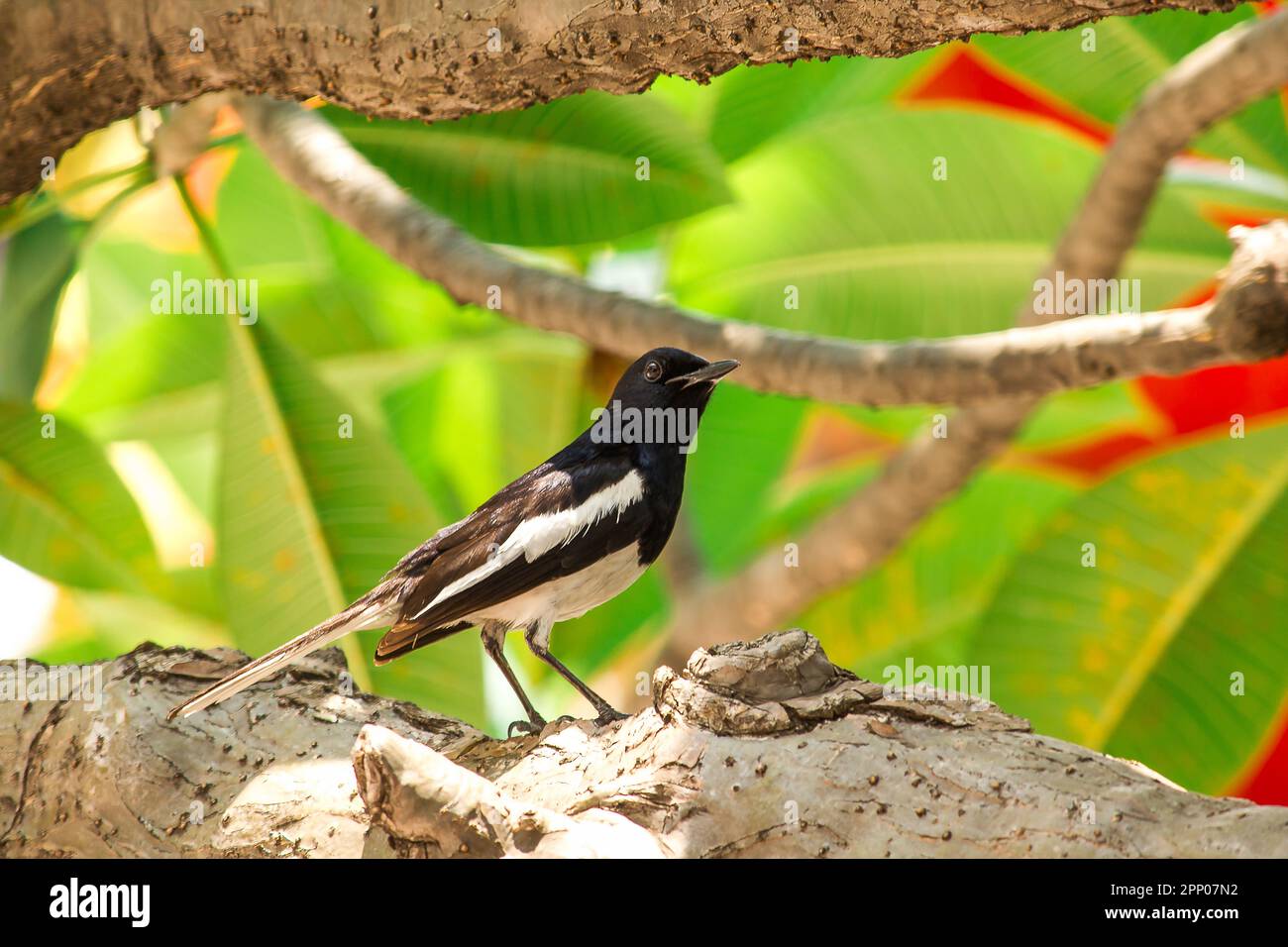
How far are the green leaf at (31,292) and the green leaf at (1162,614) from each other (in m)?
2.97

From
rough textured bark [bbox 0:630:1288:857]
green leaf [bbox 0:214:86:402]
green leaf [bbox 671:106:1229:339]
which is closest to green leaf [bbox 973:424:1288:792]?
green leaf [bbox 671:106:1229:339]

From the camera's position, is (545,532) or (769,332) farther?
(769,332)

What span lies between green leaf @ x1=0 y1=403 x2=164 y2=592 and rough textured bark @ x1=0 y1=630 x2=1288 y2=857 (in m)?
1.16

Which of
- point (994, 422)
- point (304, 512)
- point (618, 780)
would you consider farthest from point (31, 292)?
point (994, 422)

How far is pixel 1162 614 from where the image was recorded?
4121mm

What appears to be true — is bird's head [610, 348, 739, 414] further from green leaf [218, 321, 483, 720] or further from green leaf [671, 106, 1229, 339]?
green leaf [671, 106, 1229, 339]

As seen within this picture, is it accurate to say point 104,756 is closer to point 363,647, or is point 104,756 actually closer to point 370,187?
point 363,647

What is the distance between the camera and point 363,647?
3822mm

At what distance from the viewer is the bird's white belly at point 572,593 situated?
273 cm

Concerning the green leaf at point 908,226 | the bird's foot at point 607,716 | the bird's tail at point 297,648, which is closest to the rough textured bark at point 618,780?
the bird's foot at point 607,716

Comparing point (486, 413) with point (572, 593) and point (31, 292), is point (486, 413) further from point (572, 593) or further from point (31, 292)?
point (572, 593)

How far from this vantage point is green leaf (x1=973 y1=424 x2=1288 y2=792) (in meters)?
3.96

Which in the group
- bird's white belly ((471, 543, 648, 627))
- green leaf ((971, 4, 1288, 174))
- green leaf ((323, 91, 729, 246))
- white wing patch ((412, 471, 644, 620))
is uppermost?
green leaf ((971, 4, 1288, 174))

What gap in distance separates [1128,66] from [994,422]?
151 centimetres
